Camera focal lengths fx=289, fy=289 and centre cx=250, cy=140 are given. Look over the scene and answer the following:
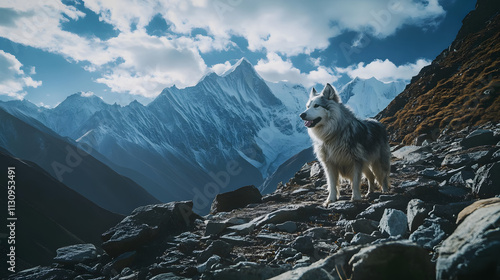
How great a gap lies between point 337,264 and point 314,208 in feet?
15.2

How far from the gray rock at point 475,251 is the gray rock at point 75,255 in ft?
22.4

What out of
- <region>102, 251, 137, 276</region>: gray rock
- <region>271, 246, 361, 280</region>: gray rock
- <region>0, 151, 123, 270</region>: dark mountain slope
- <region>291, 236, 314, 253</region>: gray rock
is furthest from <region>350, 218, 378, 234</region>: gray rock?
<region>0, 151, 123, 270</region>: dark mountain slope

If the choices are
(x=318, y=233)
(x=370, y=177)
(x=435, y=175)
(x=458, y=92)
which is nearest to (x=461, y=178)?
(x=435, y=175)

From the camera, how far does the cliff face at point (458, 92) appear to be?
1341 inches

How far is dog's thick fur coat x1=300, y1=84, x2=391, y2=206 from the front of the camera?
8.39 meters

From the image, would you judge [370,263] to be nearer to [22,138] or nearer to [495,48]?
[495,48]

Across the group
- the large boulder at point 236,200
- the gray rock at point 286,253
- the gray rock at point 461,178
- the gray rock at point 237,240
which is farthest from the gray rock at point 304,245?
the large boulder at point 236,200

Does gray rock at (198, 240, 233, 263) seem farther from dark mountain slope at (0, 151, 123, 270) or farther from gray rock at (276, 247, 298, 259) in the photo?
dark mountain slope at (0, 151, 123, 270)

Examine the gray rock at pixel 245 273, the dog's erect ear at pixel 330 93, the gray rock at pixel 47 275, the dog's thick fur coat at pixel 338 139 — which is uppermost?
the dog's erect ear at pixel 330 93

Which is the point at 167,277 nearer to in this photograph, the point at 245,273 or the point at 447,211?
the point at 245,273

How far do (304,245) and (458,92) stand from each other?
51.3m

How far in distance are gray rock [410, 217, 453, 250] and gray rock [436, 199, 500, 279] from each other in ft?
4.07

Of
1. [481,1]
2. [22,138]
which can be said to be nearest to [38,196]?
[481,1]

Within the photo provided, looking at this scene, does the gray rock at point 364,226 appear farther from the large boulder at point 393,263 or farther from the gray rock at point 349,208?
the large boulder at point 393,263
